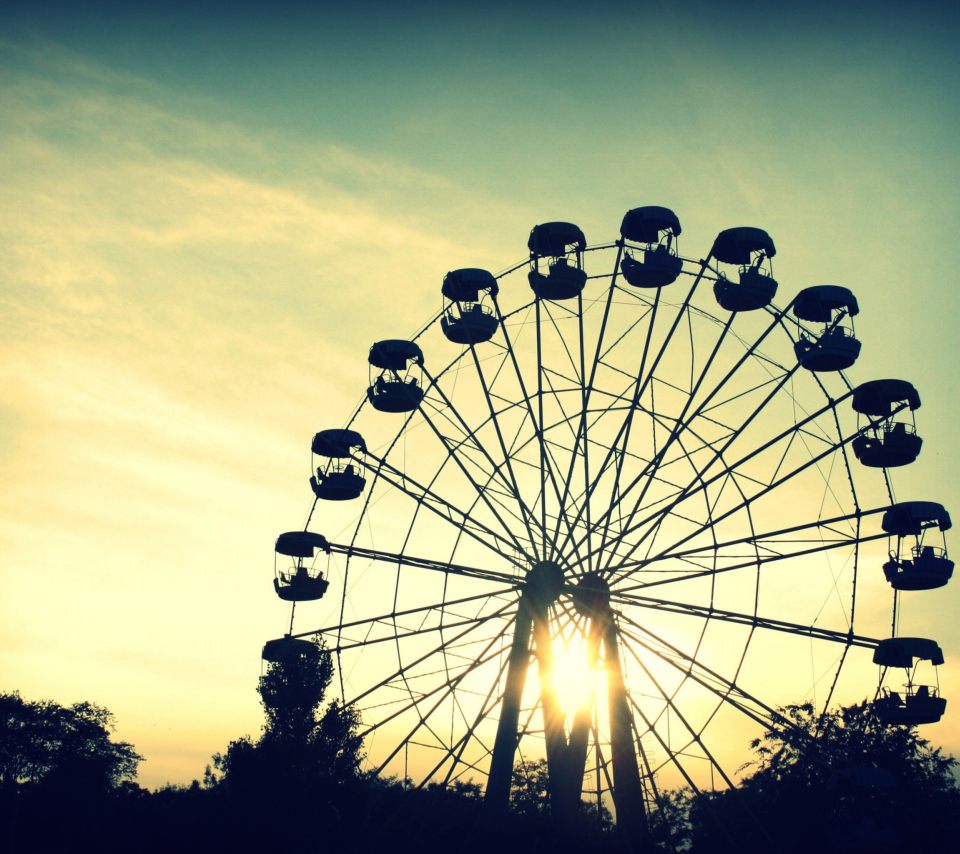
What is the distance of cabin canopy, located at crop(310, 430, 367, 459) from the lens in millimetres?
29156

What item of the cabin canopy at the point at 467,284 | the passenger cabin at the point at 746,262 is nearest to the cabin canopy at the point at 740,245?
the passenger cabin at the point at 746,262

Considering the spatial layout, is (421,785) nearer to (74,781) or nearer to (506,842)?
(506,842)

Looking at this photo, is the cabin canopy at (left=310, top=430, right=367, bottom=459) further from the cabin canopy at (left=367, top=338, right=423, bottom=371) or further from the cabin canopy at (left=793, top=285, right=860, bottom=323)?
the cabin canopy at (left=793, top=285, right=860, bottom=323)

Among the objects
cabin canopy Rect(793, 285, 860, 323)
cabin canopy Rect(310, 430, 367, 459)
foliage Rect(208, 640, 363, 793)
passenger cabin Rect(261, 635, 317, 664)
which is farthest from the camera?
foliage Rect(208, 640, 363, 793)

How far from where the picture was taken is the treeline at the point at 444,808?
23.4 m

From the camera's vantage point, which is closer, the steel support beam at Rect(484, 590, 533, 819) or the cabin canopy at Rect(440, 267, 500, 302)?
the steel support beam at Rect(484, 590, 533, 819)

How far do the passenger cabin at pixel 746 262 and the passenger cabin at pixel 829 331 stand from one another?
107 cm

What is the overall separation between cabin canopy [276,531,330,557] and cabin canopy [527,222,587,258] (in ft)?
37.2

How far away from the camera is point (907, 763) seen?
39750 mm

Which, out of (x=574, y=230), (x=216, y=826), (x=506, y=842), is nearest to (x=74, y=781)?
(x=216, y=826)

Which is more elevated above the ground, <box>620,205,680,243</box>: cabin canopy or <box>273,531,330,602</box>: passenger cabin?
<box>620,205,680,243</box>: cabin canopy

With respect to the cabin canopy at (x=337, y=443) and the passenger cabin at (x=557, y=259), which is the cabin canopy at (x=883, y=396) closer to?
the passenger cabin at (x=557, y=259)

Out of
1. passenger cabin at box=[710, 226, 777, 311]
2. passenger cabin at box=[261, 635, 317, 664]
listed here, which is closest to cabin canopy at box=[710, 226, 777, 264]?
passenger cabin at box=[710, 226, 777, 311]

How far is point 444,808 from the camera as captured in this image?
32.5 m
